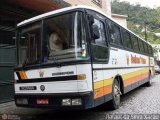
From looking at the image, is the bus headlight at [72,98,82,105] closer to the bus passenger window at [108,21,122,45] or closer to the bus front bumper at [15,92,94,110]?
the bus front bumper at [15,92,94,110]

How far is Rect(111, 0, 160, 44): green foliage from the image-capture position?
58.3 meters

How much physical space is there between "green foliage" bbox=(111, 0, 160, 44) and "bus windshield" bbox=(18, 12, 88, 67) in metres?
51.4

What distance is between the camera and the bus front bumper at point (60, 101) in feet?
19.5

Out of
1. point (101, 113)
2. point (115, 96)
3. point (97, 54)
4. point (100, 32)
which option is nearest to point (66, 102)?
point (97, 54)

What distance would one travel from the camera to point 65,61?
6.15 m

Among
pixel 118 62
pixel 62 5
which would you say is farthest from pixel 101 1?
pixel 118 62

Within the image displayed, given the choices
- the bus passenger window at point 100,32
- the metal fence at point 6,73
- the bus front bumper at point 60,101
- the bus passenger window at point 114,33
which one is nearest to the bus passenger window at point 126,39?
the bus passenger window at point 114,33

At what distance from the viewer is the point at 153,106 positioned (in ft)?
27.8

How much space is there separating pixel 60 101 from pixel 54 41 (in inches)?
56.6

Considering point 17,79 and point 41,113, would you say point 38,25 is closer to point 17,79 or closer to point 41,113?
point 17,79

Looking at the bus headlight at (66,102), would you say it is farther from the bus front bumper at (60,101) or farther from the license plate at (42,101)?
the license plate at (42,101)

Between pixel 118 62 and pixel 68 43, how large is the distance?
2.68m

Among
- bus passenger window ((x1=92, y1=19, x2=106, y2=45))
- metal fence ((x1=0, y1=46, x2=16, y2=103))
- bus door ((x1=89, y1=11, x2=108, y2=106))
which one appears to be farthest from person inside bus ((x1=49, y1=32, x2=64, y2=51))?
metal fence ((x1=0, y1=46, x2=16, y2=103))

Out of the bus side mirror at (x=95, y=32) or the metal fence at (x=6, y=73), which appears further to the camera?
the metal fence at (x=6, y=73)
